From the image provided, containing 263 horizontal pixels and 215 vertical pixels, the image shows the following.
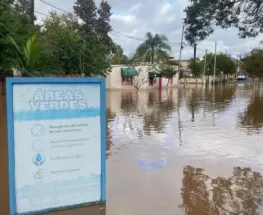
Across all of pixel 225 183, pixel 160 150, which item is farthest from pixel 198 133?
pixel 225 183

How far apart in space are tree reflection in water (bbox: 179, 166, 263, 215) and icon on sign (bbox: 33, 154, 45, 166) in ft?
6.77

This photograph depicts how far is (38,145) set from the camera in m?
4.03

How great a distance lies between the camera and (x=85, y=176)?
4.36m

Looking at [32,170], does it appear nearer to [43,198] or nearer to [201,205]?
[43,198]

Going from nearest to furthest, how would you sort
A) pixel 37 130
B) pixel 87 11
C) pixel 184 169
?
pixel 37 130 < pixel 184 169 < pixel 87 11

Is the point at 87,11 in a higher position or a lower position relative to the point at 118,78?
higher

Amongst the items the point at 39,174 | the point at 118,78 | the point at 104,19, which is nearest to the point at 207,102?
the point at 118,78

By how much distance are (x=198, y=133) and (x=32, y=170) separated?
7960 mm

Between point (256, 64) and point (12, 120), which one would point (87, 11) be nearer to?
point (256, 64)

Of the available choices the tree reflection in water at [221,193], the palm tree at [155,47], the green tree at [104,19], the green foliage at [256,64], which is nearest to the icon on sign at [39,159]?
the tree reflection in water at [221,193]

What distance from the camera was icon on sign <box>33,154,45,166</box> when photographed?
4.04m

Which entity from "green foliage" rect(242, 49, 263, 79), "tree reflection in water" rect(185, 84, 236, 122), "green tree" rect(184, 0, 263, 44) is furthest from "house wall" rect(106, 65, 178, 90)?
"green tree" rect(184, 0, 263, 44)

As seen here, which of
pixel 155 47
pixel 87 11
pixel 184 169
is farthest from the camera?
pixel 155 47

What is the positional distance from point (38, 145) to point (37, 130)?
0.18m
